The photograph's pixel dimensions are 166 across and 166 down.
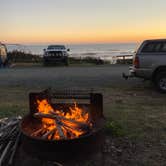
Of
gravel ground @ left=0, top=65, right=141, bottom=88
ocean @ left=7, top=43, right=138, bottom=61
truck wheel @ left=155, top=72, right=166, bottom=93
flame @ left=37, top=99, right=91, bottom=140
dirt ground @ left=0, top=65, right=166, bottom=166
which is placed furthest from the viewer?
ocean @ left=7, top=43, right=138, bottom=61

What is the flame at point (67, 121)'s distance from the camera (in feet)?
14.9

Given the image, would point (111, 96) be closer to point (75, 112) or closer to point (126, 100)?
point (126, 100)

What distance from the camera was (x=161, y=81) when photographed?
1188 centimetres

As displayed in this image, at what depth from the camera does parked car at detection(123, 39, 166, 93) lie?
1192 cm

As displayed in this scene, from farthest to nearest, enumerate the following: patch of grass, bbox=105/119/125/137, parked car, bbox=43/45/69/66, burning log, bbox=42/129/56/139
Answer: parked car, bbox=43/45/69/66, patch of grass, bbox=105/119/125/137, burning log, bbox=42/129/56/139

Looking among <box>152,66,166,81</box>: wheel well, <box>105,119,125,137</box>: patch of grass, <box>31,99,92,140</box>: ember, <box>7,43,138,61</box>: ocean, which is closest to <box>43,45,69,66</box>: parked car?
<box>7,43,138,61</box>: ocean

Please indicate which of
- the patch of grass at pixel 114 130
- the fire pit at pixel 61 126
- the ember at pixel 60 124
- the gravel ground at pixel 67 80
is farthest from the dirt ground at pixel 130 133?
the gravel ground at pixel 67 80

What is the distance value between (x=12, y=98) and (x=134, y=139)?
5.87 m

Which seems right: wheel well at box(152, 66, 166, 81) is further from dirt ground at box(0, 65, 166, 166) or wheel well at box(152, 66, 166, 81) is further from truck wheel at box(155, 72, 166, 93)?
dirt ground at box(0, 65, 166, 166)

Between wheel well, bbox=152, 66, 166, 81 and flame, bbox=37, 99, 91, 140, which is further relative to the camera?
wheel well, bbox=152, 66, 166, 81

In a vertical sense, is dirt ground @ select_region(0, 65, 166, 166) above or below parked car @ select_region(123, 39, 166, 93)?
below

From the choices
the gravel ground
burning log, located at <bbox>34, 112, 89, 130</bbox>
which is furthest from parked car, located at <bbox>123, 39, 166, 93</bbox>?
burning log, located at <bbox>34, 112, 89, 130</bbox>

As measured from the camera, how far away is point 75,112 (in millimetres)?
5176

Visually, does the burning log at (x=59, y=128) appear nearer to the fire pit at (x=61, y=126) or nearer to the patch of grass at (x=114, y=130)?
the fire pit at (x=61, y=126)
